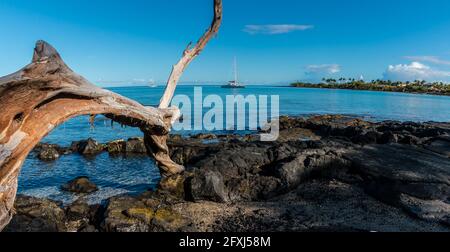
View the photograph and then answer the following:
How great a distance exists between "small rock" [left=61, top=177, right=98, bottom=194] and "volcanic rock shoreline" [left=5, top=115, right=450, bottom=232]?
5.96ft

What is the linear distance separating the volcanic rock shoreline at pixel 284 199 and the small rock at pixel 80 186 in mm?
1818

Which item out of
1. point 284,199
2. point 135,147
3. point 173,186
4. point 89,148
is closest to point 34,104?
point 173,186

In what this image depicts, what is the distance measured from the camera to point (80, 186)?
15.0 m

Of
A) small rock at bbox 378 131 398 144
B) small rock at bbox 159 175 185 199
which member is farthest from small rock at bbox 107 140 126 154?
small rock at bbox 378 131 398 144

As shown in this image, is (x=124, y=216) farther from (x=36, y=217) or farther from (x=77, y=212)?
(x=36, y=217)

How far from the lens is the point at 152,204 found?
36.6ft

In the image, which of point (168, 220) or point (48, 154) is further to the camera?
point (48, 154)

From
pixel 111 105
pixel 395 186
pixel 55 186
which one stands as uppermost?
pixel 111 105

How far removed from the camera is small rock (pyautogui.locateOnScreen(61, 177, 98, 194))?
14.9 m

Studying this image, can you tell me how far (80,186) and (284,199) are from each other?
353 inches

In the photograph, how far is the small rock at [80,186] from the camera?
14899 mm
